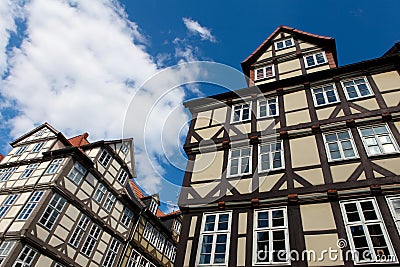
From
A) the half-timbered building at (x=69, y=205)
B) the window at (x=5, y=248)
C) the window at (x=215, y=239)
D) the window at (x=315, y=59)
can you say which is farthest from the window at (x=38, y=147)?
the window at (x=315, y=59)

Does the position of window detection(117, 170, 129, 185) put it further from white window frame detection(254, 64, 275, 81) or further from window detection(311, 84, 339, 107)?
window detection(311, 84, 339, 107)

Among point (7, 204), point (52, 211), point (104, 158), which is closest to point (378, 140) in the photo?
point (52, 211)

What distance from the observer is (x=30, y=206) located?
15695 millimetres

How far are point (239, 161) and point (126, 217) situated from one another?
13.8 metres

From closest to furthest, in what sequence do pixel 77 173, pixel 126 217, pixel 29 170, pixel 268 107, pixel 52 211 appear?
pixel 268 107, pixel 52 211, pixel 77 173, pixel 29 170, pixel 126 217

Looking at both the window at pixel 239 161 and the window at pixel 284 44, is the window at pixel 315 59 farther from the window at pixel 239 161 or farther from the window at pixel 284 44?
the window at pixel 239 161

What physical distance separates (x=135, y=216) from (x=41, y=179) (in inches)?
318

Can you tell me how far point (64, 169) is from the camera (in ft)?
57.0

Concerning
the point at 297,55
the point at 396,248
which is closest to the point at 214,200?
the point at 396,248

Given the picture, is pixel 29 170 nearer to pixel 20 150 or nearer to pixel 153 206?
pixel 20 150

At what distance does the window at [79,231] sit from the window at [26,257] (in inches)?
91.4

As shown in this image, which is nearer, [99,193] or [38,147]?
[99,193]

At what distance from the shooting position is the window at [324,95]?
1152 cm

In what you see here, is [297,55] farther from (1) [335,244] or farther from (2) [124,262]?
(2) [124,262]
